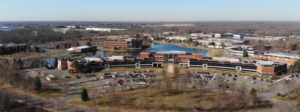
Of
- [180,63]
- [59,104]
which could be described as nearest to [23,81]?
[59,104]

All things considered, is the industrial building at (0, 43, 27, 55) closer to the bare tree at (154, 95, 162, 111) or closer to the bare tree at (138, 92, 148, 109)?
the bare tree at (138, 92, 148, 109)

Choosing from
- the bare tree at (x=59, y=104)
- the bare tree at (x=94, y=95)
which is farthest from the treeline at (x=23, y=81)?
the bare tree at (x=94, y=95)

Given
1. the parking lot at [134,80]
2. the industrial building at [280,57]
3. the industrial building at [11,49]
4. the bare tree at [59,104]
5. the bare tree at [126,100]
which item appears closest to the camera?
the bare tree at [59,104]

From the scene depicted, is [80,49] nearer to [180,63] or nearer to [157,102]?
[180,63]

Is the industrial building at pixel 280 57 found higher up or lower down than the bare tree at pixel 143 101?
higher up

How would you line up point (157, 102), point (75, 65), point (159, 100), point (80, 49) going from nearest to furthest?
point (157, 102)
point (159, 100)
point (75, 65)
point (80, 49)

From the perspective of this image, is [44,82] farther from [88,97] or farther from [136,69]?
[136,69]

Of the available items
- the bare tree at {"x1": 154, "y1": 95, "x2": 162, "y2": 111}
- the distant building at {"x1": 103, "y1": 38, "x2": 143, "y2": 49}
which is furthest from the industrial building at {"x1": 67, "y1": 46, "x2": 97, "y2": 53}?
the bare tree at {"x1": 154, "y1": 95, "x2": 162, "y2": 111}

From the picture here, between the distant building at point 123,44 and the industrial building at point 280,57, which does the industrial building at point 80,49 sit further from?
the industrial building at point 280,57
